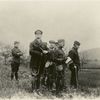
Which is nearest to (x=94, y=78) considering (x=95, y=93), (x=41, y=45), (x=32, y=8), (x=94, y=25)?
(x=95, y=93)

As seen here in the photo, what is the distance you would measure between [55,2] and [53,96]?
202cm

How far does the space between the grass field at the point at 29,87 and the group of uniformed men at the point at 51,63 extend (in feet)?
0.51

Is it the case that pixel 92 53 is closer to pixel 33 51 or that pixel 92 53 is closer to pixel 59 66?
pixel 59 66

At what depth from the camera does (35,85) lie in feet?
16.1

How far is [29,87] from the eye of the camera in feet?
16.8

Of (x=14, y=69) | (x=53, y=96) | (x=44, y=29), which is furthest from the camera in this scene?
(x=14, y=69)

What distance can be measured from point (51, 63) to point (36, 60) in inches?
12.9

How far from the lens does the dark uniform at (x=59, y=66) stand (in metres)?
4.96

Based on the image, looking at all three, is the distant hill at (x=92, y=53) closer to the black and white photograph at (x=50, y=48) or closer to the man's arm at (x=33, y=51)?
the black and white photograph at (x=50, y=48)

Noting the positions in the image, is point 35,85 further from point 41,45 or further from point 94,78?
point 94,78

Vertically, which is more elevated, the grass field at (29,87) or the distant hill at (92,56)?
the distant hill at (92,56)

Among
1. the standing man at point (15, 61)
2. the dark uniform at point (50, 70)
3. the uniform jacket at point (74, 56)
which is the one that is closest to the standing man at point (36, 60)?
the dark uniform at point (50, 70)

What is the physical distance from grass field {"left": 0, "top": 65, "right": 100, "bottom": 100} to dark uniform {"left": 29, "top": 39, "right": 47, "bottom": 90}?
24 cm

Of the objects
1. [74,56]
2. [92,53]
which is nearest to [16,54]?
[74,56]
